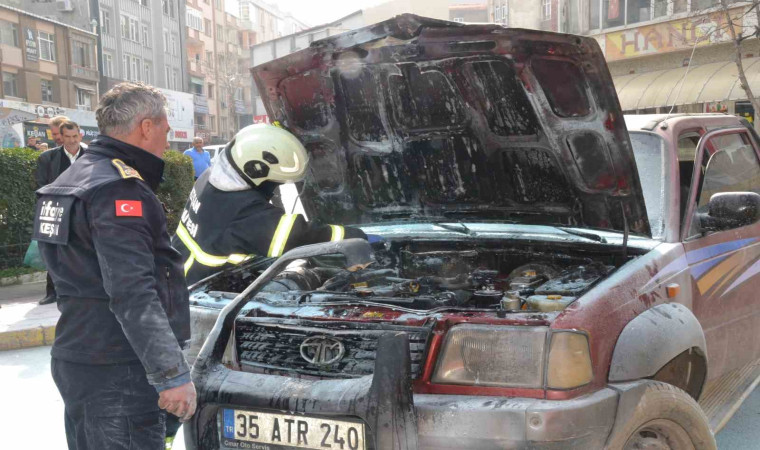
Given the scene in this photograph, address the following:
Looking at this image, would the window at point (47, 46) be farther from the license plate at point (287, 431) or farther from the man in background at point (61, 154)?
the license plate at point (287, 431)

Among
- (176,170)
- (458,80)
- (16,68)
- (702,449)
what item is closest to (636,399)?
(702,449)

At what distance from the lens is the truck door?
336 centimetres

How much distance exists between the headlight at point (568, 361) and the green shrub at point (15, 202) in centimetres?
844

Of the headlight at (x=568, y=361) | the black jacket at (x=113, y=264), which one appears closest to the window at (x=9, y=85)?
the black jacket at (x=113, y=264)

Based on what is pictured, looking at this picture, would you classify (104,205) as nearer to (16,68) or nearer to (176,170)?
(176,170)

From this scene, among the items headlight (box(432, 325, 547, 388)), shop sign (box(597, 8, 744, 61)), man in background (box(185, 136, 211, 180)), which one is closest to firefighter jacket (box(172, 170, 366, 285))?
headlight (box(432, 325, 547, 388))

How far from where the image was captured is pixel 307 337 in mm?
2869

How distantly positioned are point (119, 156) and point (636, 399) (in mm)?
2052

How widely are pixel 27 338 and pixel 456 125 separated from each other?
15.2ft

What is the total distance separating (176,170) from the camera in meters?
11.0

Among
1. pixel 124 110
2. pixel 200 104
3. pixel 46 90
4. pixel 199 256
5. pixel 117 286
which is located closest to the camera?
pixel 117 286

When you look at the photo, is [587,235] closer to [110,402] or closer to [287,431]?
[287,431]

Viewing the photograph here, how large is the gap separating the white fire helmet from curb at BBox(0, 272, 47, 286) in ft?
21.2

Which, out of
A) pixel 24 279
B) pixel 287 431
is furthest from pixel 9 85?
pixel 287 431
